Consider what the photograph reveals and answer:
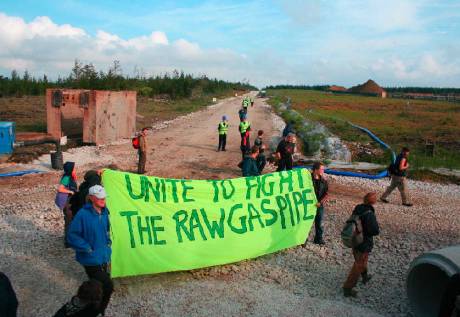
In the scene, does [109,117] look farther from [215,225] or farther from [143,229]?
[143,229]

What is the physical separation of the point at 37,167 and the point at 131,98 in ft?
26.5

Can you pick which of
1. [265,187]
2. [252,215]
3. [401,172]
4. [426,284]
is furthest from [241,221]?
[401,172]

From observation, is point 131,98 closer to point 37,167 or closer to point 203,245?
point 37,167

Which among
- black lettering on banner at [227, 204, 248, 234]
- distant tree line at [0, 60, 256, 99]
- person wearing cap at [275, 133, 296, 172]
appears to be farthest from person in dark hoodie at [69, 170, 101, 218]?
distant tree line at [0, 60, 256, 99]

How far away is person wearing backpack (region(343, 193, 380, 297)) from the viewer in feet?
19.7

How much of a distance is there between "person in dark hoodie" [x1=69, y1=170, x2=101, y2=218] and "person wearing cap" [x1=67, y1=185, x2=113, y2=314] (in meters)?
1.02

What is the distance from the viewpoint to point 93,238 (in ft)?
16.4

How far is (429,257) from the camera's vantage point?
17.1ft

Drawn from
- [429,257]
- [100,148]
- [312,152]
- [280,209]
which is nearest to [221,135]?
[312,152]

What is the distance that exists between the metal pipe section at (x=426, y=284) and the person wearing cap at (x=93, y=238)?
3.90 m

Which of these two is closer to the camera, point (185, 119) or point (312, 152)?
point (312, 152)

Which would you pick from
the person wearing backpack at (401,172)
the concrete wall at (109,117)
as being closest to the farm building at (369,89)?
the concrete wall at (109,117)

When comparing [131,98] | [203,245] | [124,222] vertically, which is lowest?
[203,245]

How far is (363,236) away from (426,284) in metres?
1.06
